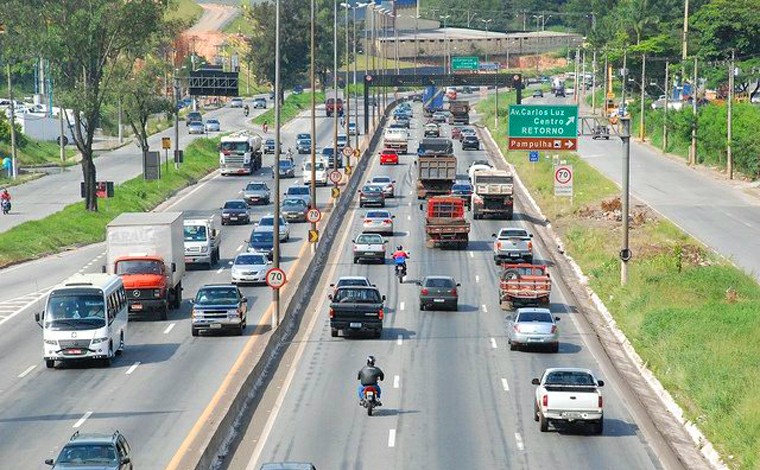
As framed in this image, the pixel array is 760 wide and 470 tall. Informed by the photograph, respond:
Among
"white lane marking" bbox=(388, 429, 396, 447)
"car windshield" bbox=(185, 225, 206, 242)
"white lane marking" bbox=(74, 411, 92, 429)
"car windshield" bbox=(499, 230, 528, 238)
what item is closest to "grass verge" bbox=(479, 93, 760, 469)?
"car windshield" bbox=(499, 230, 528, 238)

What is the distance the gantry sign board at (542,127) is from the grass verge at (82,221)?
2394cm

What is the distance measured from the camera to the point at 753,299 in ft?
199

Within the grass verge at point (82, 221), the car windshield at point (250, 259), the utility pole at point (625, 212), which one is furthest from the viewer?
the grass verge at point (82, 221)

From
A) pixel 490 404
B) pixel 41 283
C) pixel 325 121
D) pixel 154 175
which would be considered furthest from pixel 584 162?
pixel 490 404

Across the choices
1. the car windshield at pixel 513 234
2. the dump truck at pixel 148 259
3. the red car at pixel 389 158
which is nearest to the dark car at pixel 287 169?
the red car at pixel 389 158

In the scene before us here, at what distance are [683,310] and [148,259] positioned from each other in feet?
65.1

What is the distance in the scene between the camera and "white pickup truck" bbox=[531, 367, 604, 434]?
124ft

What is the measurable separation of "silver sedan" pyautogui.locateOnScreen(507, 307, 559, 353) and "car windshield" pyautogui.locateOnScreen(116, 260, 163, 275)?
13881 mm

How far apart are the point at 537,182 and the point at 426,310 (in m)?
49.0

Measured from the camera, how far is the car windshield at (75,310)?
151 ft

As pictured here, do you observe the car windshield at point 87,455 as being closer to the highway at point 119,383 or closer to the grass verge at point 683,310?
the highway at point 119,383

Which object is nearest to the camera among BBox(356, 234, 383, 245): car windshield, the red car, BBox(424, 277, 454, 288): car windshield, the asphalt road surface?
BBox(424, 277, 454, 288): car windshield

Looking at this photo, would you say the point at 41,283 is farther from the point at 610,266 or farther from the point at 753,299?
the point at 753,299

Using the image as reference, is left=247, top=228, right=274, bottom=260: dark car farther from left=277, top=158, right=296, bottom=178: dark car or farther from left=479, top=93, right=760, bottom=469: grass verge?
left=277, top=158, right=296, bottom=178: dark car
